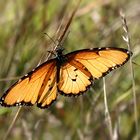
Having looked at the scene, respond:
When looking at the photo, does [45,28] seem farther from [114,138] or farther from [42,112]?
[114,138]

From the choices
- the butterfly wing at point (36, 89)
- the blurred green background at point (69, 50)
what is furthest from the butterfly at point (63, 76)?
the blurred green background at point (69, 50)

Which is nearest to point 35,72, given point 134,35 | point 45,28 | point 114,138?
point 114,138

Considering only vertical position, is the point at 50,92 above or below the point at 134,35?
below

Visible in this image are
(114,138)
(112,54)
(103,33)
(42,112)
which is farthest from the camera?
(103,33)

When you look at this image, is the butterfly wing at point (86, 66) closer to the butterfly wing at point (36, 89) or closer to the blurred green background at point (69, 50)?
the butterfly wing at point (36, 89)

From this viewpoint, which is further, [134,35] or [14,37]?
[134,35]

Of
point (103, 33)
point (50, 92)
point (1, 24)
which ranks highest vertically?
point (1, 24)

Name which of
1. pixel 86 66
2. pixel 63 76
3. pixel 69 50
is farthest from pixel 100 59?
pixel 69 50
